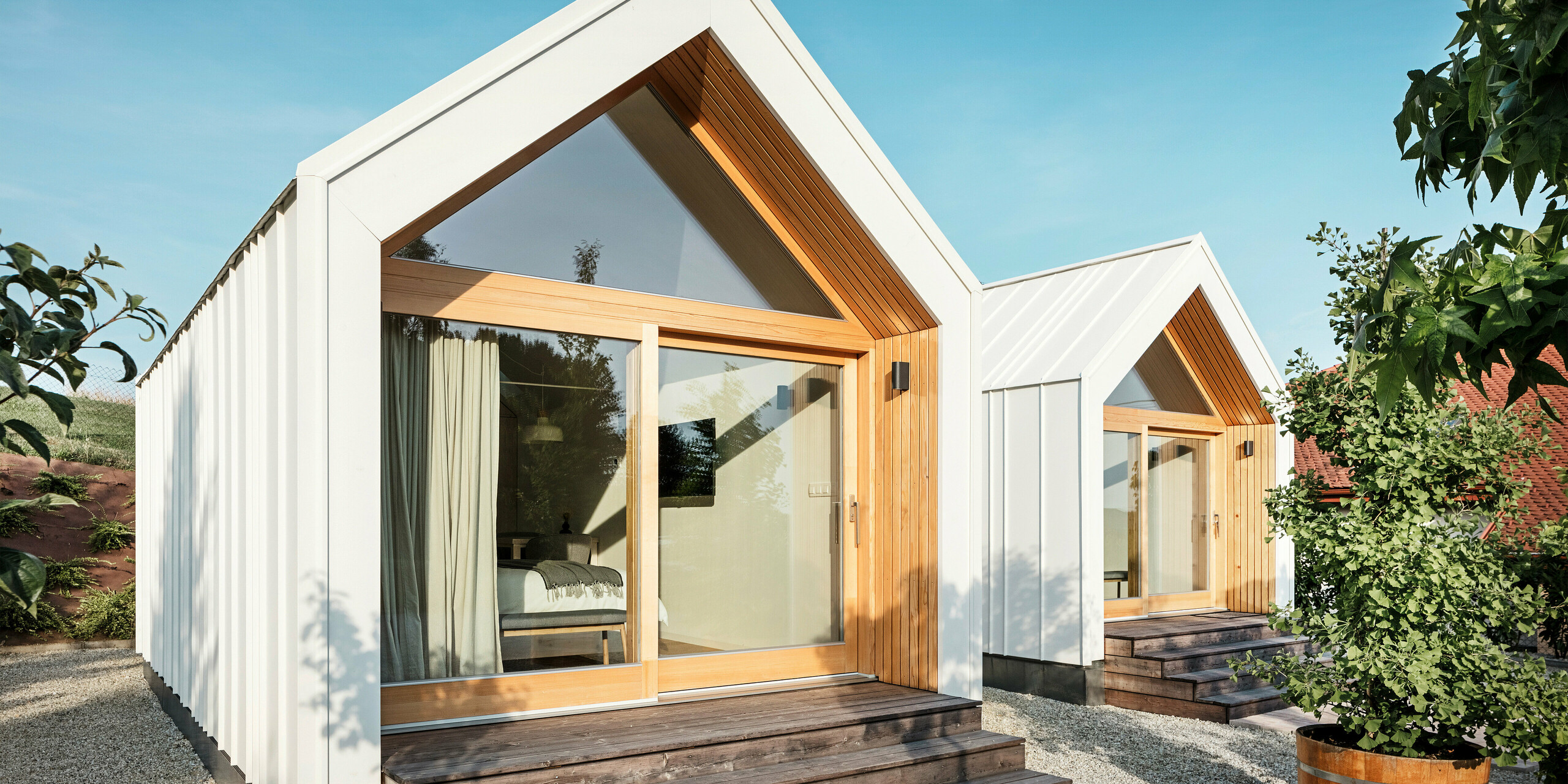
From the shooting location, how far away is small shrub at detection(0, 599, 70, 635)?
10.3 m

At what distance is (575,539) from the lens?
5125 millimetres

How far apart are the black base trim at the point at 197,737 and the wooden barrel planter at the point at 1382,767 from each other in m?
5.00

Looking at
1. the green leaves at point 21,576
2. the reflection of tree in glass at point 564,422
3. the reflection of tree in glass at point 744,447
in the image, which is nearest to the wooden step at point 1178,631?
the reflection of tree in glass at point 744,447

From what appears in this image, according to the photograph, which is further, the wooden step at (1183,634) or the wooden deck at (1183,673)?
the wooden step at (1183,634)

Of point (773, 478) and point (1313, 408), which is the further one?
point (773, 478)

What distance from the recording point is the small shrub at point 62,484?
10.8 meters

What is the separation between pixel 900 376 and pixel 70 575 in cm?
992

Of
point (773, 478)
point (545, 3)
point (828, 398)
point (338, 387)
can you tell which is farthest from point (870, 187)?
point (338, 387)

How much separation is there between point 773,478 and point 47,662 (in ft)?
27.4

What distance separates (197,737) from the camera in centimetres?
571

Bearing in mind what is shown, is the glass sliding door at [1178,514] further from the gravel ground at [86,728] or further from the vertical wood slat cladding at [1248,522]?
the gravel ground at [86,728]

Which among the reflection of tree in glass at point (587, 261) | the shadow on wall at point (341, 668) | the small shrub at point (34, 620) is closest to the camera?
the shadow on wall at point (341, 668)

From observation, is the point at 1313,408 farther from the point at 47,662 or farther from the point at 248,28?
the point at 248,28

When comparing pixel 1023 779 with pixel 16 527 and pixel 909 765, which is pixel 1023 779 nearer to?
pixel 909 765
